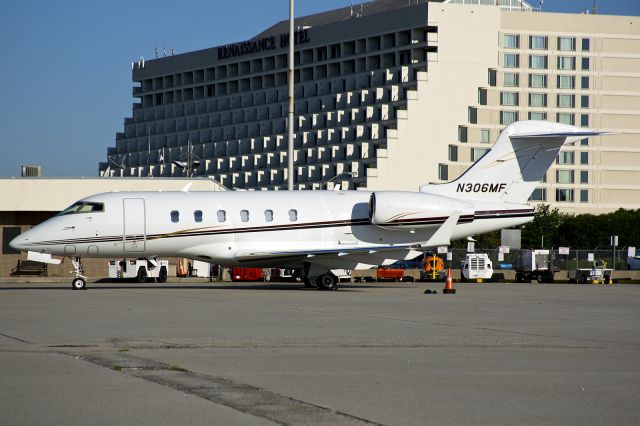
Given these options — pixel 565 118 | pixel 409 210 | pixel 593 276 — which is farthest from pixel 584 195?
pixel 409 210

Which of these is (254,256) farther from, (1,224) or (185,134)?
(185,134)

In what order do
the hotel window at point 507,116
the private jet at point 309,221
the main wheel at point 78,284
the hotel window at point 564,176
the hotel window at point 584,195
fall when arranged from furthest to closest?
1. the hotel window at point 564,176
2. the hotel window at point 584,195
3. the hotel window at point 507,116
4. the private jet at point 309,221
5. the main wheel at point 78,284

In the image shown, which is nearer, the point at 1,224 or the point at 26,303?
the point at 26,303

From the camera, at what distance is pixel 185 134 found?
147 m

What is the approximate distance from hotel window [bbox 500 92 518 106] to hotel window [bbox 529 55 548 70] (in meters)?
3.70

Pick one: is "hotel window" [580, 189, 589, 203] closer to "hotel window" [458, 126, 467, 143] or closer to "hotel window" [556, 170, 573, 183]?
"hotel window" [556, 170, 573, 183]

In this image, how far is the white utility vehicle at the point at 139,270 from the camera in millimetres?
50188

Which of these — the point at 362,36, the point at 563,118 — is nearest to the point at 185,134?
the point at 362,36

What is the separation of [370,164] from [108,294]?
278 feet

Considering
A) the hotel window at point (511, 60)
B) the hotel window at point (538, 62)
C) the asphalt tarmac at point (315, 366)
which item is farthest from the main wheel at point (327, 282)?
the hotel window at point (538, 62)

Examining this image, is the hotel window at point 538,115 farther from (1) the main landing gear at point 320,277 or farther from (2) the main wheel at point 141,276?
(1) the main landing gear at point 320,277

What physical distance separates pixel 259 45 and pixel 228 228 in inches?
3927

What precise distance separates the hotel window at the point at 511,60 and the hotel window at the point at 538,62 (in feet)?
5.24

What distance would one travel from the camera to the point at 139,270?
50219 millimetres
